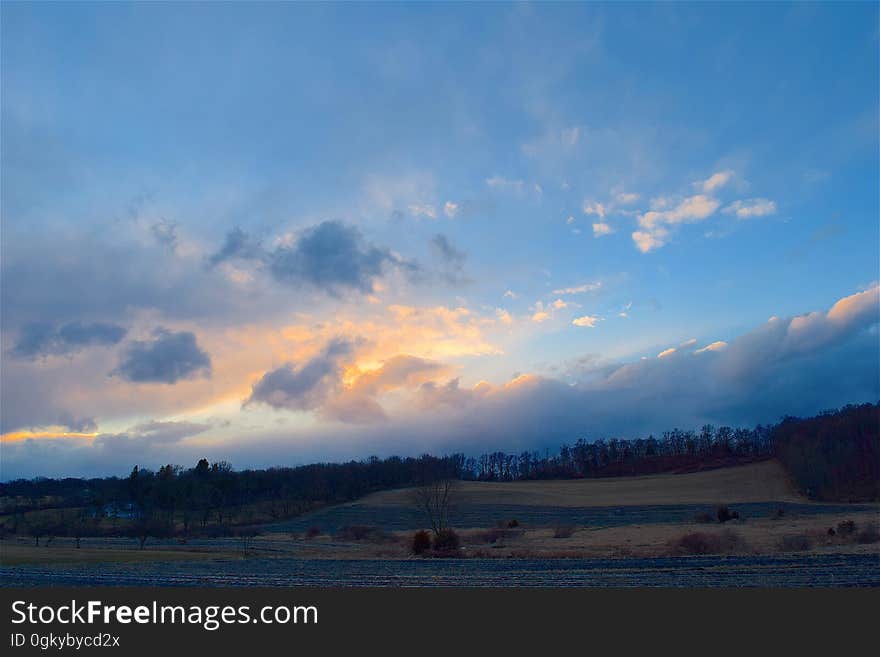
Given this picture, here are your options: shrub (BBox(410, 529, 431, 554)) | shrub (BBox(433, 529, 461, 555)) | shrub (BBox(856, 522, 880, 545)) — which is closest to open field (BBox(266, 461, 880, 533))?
shrub (BBox(856, 522, 880, 545))

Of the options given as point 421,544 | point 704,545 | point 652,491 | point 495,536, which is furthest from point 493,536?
point 652,491

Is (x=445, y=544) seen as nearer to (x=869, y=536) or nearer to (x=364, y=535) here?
(x=869, y=536)

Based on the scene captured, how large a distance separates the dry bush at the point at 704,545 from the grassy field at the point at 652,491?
60.3 m

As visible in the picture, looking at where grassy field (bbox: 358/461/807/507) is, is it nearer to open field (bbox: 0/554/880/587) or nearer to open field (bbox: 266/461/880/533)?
open field (bbox: 266/461/880/533)

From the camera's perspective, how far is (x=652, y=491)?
11925 cm

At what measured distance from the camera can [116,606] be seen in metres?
17.3

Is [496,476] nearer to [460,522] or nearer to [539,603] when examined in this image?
[460,522]

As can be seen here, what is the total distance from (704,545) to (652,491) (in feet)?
278

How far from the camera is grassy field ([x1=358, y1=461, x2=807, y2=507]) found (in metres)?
105

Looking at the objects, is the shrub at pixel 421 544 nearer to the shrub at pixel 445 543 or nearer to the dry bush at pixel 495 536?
the shrub at pixel 445 543

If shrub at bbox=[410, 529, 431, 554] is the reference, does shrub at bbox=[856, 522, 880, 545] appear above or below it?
below

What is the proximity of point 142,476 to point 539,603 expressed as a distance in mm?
143674

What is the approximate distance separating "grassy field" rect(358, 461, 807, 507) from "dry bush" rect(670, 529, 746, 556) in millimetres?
60253

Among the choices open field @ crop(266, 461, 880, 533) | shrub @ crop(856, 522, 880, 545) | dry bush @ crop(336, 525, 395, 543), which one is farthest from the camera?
open field @ crop(266, 461, 880, 533)
